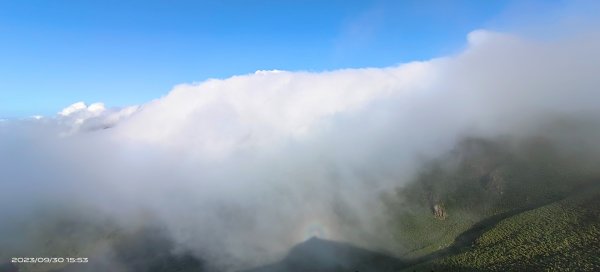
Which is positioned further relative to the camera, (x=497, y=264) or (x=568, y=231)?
(x=568, y=231)

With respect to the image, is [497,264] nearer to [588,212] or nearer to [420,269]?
[420,269]

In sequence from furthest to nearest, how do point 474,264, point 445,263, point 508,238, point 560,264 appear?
point 508,238
point 445,263
point 474,264
point 560,264

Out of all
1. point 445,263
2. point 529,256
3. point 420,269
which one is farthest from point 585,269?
point 420,269

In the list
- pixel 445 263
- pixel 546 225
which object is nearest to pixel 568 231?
pixel 546 225

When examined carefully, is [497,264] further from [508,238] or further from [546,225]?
[546,225]

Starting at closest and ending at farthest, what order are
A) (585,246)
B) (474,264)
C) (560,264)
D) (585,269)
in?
(585,269) → (560,264) → (585,246) → (474,264)

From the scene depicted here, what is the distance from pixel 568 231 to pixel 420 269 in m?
69.4

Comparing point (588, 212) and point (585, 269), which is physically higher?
point (588, 212)

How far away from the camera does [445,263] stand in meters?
182

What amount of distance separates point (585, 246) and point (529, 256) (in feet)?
69.9

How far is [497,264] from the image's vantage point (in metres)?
160

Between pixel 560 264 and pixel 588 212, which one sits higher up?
pixel 588 212

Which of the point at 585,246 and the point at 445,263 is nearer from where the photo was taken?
the point at 585,246

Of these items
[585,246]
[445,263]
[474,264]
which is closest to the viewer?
[585,246]
